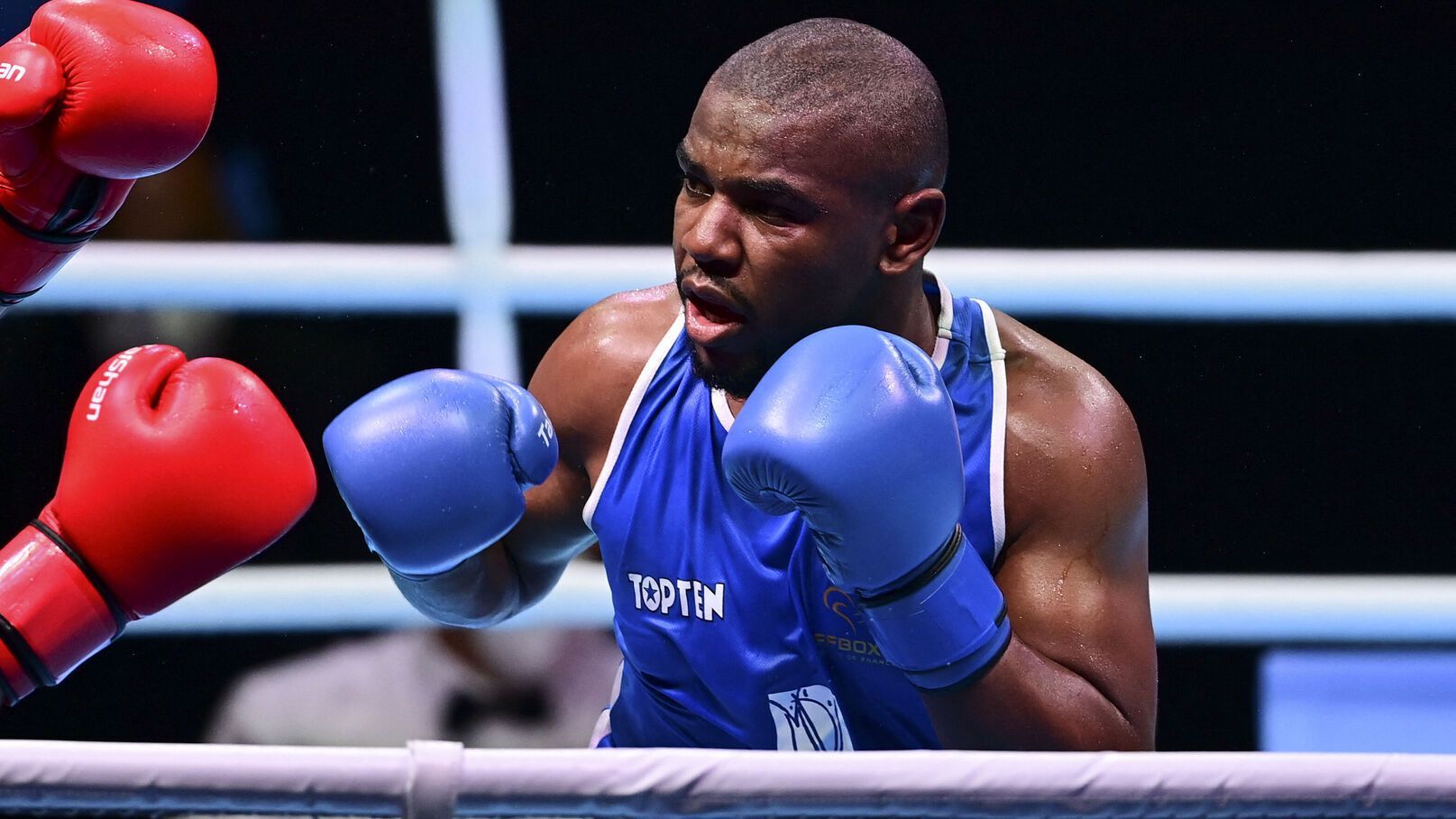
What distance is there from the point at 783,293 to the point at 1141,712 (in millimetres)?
553

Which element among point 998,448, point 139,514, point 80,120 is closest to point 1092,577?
point 998,448

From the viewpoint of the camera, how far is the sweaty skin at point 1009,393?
1.52 m

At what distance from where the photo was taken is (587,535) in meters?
1.97

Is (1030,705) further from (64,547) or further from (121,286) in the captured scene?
(121,286)

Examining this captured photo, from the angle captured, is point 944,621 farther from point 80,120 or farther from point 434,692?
point 434,692

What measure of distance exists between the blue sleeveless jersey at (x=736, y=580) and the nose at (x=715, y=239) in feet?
0.79

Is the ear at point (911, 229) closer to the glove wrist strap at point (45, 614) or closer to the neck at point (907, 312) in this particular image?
the neck at point (907, 312)

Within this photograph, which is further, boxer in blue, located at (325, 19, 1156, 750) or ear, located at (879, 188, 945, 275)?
ear, located at (879, 188, 945, 275)

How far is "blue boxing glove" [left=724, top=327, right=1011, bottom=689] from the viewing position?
140cm

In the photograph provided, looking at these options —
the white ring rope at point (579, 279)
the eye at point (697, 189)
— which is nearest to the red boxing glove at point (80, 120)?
the eye at point (697, 189)

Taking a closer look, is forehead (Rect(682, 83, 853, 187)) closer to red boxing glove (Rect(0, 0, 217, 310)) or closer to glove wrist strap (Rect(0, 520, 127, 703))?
red boxing glove (Rect(0, 0, 217, 310))

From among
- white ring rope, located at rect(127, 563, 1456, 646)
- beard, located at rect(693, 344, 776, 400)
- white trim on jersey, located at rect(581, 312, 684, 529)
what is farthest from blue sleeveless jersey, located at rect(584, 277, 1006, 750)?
white ring rope, located at rect(127, 563, 1456, 646)

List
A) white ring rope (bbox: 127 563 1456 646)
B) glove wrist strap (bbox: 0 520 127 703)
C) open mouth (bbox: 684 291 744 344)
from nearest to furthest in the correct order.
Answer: glove wrist strap (bbox: 0 520 127 703) < open mouth (bbox: 684 291 744 344) < white ring rope (bbox: 127 563 1456 646)

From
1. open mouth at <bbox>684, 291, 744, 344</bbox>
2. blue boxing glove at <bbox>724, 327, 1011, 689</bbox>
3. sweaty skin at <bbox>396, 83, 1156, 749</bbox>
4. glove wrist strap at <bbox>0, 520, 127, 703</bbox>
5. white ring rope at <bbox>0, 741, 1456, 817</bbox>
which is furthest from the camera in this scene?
open mouth at <bbox>684, 291, 744, 344</bbox>
